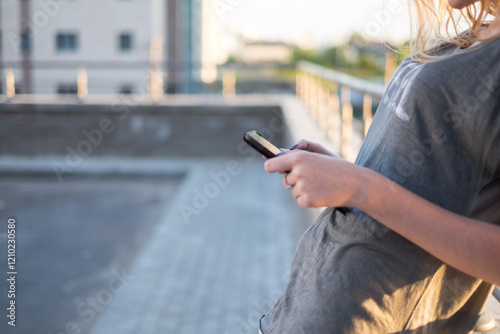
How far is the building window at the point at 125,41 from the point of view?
22359 millimetres

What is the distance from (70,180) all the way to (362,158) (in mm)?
7518

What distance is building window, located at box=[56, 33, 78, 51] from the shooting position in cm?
1955

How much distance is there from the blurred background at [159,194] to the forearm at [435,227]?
32cm

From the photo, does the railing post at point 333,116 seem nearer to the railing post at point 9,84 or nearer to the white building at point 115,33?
the railing post at point 9,84

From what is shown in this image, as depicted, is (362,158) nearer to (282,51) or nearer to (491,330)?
(491,330)

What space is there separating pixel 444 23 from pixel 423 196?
0.26 metres

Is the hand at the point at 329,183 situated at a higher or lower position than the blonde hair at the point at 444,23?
lower

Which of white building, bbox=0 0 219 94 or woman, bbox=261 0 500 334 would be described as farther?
white building, bbox=0 0 219 94

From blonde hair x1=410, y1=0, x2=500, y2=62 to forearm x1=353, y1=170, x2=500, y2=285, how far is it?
0.57ft

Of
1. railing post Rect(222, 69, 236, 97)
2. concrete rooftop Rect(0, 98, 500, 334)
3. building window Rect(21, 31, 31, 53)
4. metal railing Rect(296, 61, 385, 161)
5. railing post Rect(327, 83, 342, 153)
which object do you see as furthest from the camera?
building window Rect(21, 31, 31, 53)

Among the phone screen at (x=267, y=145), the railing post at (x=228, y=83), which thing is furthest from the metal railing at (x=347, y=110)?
the railing post at (x=228, y=83)

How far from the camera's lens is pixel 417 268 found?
1.98 ft

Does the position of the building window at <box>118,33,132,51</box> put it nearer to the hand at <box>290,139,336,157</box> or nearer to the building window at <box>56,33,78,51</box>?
the building window at <box>56,33,78,51</box>

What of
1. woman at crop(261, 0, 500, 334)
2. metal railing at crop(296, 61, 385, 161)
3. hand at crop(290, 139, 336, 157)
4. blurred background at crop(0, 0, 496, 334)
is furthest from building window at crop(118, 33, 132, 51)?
woman at crop(261, 0, 500, 334)
